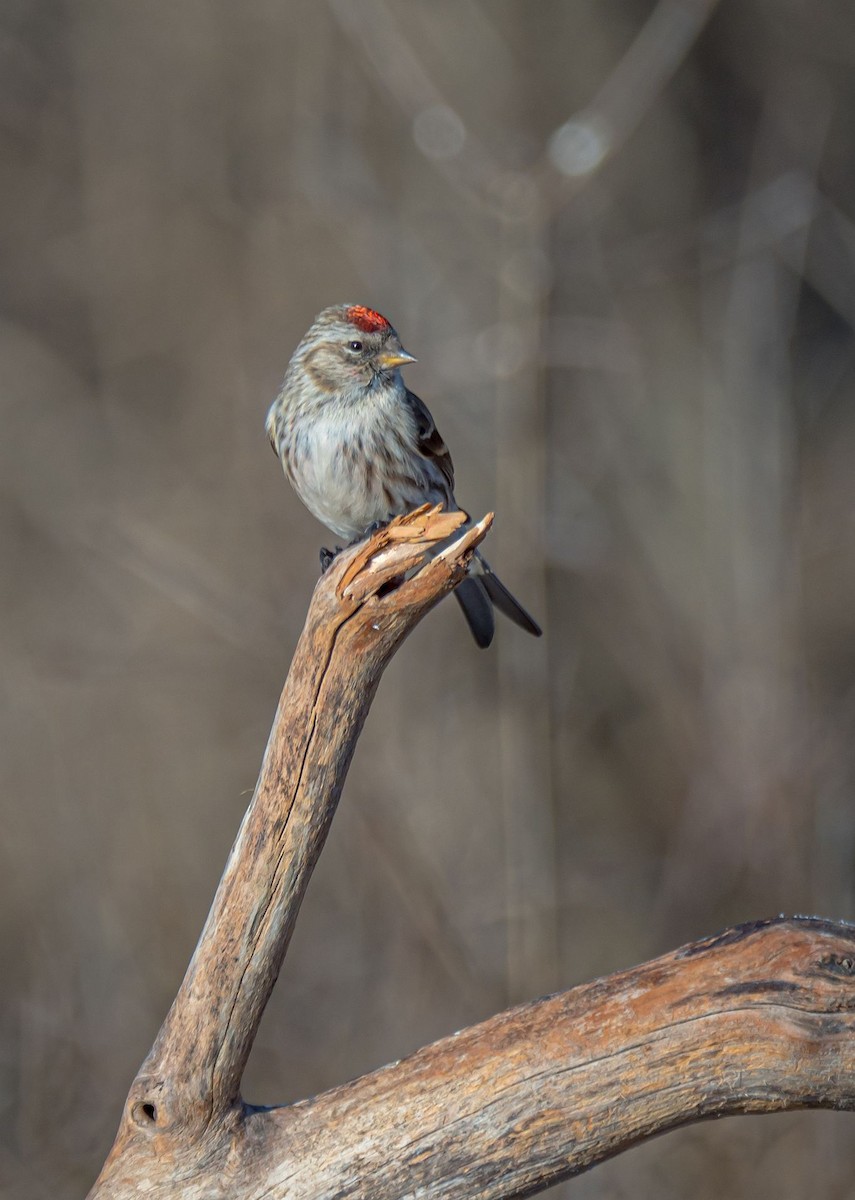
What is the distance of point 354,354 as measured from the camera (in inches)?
151

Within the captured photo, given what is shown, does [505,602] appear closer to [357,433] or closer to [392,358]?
[357,433]

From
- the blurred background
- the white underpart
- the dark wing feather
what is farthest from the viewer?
the blurred background

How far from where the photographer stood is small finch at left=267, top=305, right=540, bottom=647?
3770 mm

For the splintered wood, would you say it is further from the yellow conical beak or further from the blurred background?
the blurred background

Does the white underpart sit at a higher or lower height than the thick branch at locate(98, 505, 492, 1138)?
higher

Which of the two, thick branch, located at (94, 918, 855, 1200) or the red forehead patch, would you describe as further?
the red forehead patch

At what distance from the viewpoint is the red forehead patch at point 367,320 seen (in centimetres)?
382

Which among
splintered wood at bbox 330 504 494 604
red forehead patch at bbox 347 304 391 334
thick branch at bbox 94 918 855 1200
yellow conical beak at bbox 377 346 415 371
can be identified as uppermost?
red forehead patch at bbox 347 304 391 334

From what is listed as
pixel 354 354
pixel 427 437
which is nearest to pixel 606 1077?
pixel 427 437

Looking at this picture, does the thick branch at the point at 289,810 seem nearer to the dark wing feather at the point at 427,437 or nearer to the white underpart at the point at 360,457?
the white underpart at the point at 360,457

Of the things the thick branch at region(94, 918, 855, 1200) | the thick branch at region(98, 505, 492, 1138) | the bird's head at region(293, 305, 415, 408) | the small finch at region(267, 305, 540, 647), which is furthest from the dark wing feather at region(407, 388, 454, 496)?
the thick branch at region(94, 918, 855, 1200)

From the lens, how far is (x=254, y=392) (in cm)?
728

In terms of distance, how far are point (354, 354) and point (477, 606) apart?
2.75 feet

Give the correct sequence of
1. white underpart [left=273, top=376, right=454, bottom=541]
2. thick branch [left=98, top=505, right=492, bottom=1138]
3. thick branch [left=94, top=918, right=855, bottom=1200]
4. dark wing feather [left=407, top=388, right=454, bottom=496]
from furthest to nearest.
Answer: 1. dark wing feather [left=407, top=388, right=454, bottom=496]
2. white underpart [left=273, top=376, right=454, bottom=541]
3. thick branch [left=98, top=505, right=492, bottom=1138]
4. thick branch [left=94, top=918, right=855, bottom=1200]
